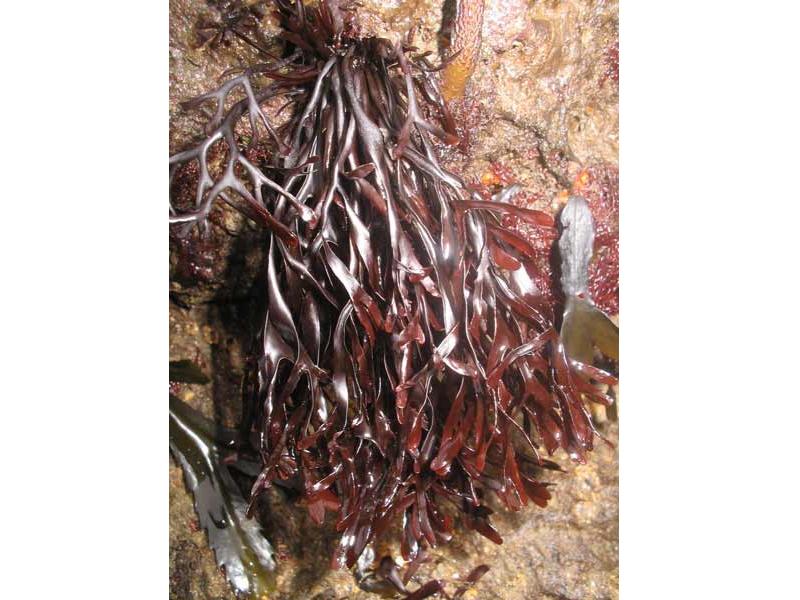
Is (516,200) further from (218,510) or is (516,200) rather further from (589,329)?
(218,510)

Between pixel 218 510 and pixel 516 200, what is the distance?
2.55 feet

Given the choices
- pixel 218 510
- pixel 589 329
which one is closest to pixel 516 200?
pixel 589 329

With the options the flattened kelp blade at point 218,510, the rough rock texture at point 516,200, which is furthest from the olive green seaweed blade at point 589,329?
the flattened kelp blade at point 218,510

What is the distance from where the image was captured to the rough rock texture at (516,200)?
3.06 ft

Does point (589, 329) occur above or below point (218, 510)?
above

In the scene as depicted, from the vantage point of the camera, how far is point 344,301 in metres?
0.86

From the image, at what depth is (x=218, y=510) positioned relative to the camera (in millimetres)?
1068

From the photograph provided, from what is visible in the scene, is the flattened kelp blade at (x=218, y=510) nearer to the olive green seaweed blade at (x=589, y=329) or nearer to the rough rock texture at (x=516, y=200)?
the rough rock texture at (x=516, y=200)

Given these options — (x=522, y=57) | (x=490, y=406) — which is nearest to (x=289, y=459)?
(x=490, y=406)

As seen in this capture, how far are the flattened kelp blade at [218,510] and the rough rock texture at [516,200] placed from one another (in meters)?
0.02

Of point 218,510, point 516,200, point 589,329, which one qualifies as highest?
point 516,200
